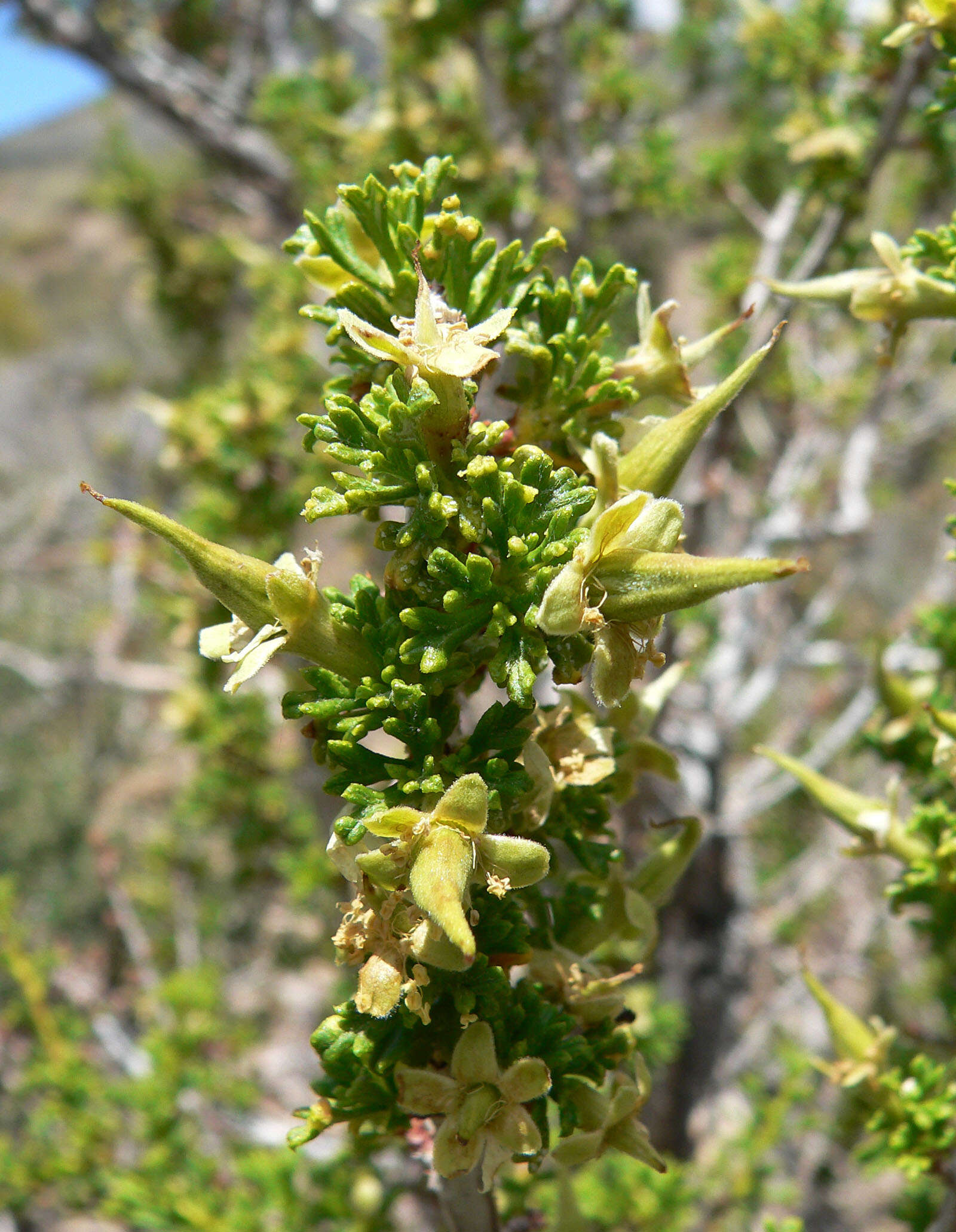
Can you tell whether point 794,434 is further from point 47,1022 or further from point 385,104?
point 47,1022

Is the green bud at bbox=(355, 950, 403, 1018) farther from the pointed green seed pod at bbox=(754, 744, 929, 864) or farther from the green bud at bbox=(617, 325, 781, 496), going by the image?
the pointed green seed pod at bbox=(754, 744, 929, 864)

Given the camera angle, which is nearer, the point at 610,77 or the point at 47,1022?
the point at 47,1022

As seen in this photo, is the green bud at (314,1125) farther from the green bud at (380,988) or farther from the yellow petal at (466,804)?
the yellow petal at (466,804)

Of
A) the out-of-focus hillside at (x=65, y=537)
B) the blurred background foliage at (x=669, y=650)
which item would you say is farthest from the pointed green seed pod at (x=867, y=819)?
the out-of-focus hillside at (x=65, y=537)

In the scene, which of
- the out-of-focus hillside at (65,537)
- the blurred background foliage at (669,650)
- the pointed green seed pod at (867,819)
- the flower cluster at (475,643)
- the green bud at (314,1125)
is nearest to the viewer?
the flower cluster at (475,643)

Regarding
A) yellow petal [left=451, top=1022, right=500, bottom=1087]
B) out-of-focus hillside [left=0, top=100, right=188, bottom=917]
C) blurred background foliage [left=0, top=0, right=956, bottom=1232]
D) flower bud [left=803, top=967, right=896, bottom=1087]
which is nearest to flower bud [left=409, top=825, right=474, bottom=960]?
yellow petal [left=451, top=1022, right=500, bottom=1087]

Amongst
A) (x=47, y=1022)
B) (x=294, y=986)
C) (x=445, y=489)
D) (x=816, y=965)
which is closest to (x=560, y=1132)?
(x=445, y=489)
